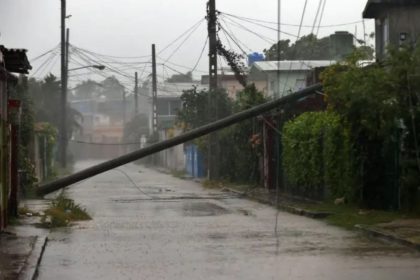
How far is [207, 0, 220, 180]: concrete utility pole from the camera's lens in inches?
1561

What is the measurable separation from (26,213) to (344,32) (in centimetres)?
3236

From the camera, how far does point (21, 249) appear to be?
14492 mm

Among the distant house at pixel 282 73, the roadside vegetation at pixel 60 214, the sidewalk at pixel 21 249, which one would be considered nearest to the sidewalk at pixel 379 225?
the roadside vegetation at pixel 60 214

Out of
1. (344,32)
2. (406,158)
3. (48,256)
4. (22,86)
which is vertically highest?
(344,32)

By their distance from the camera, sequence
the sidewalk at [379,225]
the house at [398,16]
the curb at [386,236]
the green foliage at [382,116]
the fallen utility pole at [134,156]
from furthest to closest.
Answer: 1. the house at [398,16]
2. the fallen utility pole at [134,156]
3. the green foliage at [382,116]
4. the sidewalk at [379,225]
5. the curb at [386,236]

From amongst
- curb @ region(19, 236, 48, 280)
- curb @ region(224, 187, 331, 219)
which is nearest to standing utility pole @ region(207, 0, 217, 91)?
curb @ region(224, 187, 331, 219)

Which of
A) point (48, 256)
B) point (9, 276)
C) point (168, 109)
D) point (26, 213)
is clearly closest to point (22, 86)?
point (26, 213)

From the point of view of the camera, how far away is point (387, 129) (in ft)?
66.7

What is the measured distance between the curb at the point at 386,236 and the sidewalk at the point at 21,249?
20.6 ft

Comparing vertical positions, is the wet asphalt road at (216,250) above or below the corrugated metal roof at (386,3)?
below

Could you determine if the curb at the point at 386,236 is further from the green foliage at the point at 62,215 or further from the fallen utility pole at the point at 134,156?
the fallen utility pole at the point at 134,156

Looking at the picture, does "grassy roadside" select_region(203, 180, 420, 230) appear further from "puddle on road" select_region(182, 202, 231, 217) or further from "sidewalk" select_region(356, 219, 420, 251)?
"puddle on road" select_region(182, 202, 231, 217)

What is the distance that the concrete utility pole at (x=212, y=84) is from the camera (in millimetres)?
39656

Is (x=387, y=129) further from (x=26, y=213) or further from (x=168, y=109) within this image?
(x=168, y=109)
